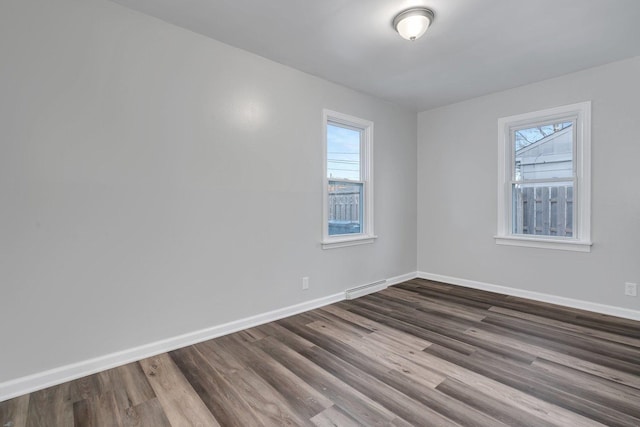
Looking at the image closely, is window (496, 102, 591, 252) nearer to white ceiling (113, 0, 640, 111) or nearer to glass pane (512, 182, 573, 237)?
glass pane (512, 182, 573, 237)

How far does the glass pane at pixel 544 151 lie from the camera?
3.61 meters

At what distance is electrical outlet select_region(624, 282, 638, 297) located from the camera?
3.14 metres

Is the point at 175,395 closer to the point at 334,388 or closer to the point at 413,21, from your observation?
the point at 334,388

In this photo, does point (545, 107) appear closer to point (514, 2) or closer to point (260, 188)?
point (514, 2)

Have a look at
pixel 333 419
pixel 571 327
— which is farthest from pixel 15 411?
pixel 571 327

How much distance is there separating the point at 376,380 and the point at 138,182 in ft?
7.49

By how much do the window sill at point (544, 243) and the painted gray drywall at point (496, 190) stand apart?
62 mm

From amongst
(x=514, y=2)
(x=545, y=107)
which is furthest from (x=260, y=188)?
(x=545, y=107)

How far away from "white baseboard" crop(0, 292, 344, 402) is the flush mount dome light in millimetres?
2790

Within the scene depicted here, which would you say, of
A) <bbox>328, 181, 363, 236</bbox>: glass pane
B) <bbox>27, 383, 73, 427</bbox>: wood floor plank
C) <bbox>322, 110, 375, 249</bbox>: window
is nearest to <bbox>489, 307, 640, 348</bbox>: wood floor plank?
<bbox>322, 110, 375, 249</bbox>: window

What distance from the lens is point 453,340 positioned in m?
2.69

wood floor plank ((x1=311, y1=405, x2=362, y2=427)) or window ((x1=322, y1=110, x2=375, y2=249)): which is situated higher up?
window ((x1=322, y1=110, x2=375, y2=249))

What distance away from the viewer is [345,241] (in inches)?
151

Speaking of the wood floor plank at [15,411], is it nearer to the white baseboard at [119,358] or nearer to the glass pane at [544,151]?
the white baseboard at [119,358]
